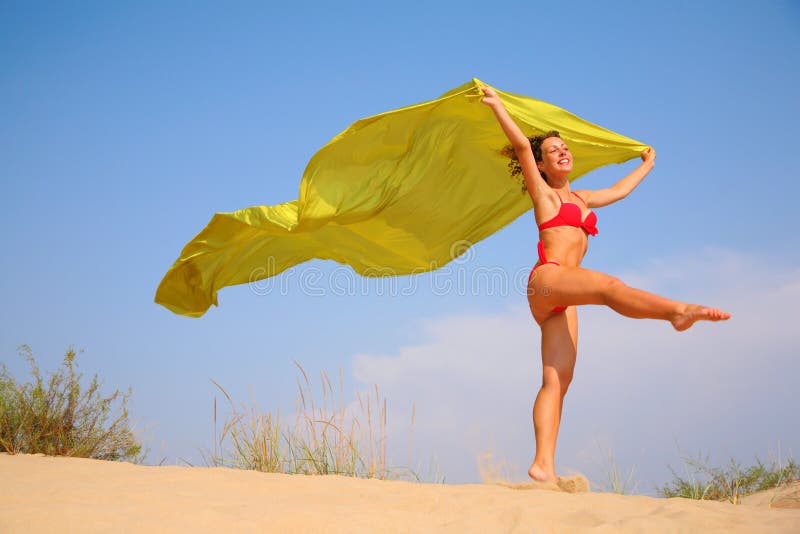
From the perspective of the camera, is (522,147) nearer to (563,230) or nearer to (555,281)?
(563,230)

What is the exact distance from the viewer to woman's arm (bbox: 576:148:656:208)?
545 centimetres

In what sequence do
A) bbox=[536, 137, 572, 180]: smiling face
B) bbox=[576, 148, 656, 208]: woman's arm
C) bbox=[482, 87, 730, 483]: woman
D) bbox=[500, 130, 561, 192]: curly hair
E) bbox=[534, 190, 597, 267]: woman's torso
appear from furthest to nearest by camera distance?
1. bbox=[576, 148, 656, 208]: woman's arm
2. bbox=[500, 130, 561, 192]: curly hair
3. bbox=[536, 137, 572, 180]: smiling face
4. bbox=[534, 190, 597, 267]: woman's torso
5. bbox=[482, 87, 730, 483]: woman

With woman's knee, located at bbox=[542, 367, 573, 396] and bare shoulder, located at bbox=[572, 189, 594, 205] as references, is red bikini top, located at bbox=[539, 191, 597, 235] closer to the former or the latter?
bare shoulder, located at bbox=[572, 189, 594, 205]

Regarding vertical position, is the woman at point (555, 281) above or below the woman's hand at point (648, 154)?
below

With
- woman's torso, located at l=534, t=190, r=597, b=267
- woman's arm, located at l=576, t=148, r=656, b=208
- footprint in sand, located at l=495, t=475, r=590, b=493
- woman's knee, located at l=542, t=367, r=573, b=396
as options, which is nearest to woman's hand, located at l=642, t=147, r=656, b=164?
woman's arm, located at l=576, t=148, r=656, b=208

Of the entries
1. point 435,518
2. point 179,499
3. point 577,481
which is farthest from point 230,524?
point 577,481

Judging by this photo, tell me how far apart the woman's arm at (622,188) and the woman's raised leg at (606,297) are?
42.1 inches

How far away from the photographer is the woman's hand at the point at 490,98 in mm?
4941

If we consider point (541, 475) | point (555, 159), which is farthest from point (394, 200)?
point (541, 475)

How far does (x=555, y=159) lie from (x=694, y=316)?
5.89 ft

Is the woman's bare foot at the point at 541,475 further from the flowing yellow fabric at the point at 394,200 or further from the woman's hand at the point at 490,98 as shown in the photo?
the woman's hand at the point at 490,98

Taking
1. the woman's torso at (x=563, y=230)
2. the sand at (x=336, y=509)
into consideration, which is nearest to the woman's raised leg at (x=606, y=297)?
the woman's torso at (x=563, y=230)

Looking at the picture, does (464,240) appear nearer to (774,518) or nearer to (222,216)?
(222,216)

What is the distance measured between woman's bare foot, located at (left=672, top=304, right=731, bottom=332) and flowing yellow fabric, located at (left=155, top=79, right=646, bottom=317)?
2243mm
